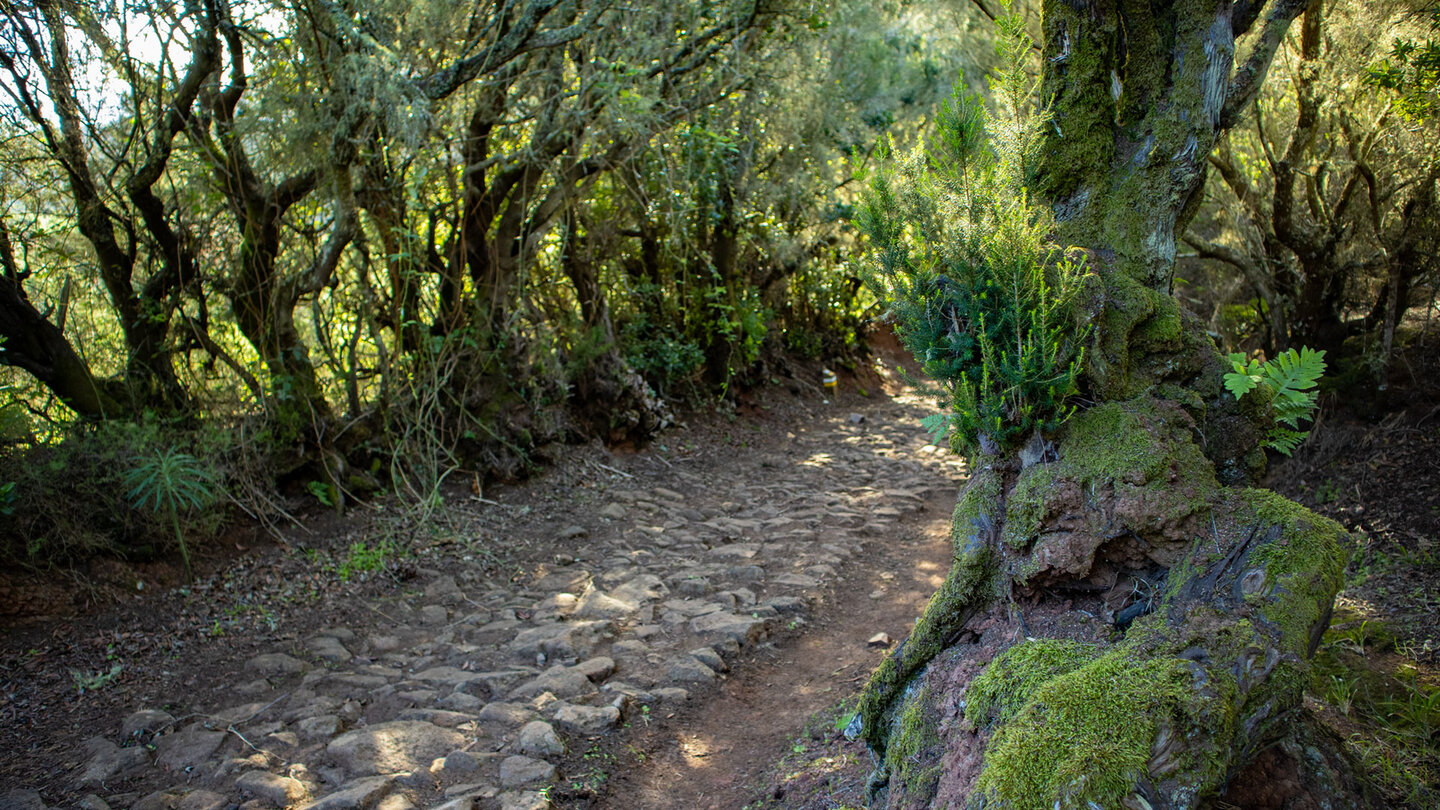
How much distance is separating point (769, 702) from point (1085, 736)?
103 inches

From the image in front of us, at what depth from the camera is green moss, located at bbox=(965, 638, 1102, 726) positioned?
95.3 inches

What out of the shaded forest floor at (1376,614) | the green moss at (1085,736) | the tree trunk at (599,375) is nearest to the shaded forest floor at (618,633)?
the shaded forest floor at (1376,614)

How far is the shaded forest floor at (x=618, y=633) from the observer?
12.1ft

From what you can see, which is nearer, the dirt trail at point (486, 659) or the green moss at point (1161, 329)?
the green moss at point (1161, 329)

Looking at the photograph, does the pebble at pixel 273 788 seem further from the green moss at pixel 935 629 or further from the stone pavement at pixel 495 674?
the green moss at pixel 935 629

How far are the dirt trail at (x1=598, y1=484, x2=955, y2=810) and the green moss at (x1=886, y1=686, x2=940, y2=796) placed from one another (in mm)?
1038

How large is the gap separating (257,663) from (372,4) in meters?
4.62

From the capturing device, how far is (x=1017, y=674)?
97.5 inches

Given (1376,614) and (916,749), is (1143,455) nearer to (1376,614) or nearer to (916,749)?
(916,749)

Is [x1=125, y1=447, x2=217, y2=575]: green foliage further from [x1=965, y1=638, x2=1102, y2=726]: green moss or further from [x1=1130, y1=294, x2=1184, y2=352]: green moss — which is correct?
[x1=1130, y1=294, x2=1184, y2=352]: green moss

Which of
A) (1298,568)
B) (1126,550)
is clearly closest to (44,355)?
(1126,550)

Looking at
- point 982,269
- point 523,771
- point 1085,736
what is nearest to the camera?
point 1085,736

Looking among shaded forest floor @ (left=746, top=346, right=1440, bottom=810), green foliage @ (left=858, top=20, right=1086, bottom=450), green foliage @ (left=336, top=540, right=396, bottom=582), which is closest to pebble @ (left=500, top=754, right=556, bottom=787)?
shaded forest floor @ (left=746, top=346, right=1440, bottom=810)

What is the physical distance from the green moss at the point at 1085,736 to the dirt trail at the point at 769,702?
1734 millimetres
